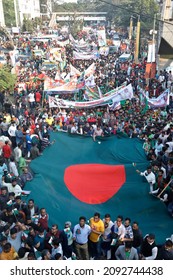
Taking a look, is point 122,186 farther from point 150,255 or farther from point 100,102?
point 100,102

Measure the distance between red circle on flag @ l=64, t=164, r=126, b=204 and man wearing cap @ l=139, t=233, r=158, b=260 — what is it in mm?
1888

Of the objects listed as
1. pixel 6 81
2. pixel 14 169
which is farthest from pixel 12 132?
pixel 6 81

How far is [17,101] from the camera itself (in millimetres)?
15820

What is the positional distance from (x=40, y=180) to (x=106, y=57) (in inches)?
907

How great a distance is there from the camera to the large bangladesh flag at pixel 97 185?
671cm

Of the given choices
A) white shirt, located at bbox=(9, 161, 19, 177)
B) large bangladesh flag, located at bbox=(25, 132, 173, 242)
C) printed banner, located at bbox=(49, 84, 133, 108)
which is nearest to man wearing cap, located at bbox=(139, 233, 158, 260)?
large bangladesh flag, located at bbox=(25, 132, 173, 242)

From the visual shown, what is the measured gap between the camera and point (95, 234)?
19.7ft

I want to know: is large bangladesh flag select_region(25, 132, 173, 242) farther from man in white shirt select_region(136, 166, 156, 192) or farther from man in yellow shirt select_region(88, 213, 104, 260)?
man in yellow shirt select_region(88, 213, 104, 260)

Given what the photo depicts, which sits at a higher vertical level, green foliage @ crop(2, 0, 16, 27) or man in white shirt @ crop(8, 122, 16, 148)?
green foliage @ crop(2, 0, 16, 27)

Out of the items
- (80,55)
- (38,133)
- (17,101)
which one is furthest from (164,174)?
(80,55)

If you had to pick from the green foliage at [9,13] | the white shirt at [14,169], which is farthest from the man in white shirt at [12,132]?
the green foliage at [9,13]

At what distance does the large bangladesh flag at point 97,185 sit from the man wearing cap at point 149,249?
74 cm

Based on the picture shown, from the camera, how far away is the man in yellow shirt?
234 inches

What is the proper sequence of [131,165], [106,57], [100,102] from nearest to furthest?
[131,165], [100,102], [106,57]
